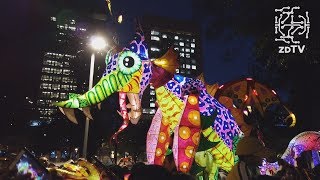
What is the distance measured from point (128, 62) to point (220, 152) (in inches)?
140

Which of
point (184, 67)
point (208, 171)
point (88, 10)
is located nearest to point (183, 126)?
point (208, 171)

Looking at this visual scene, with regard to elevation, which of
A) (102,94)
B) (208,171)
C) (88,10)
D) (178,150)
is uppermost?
(88,10)

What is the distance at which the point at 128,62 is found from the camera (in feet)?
29.9

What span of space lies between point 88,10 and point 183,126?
224 ft

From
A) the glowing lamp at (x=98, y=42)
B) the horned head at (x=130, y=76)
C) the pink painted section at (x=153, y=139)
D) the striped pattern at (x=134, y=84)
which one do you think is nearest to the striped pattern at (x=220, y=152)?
the pink painted section at (x=153, y=139)

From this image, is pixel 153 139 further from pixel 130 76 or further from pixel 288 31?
pixel 288 31

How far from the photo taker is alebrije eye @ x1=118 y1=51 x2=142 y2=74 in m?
9.04

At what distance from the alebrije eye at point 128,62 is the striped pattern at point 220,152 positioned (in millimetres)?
2579

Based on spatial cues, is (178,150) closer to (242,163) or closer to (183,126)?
(183,126)

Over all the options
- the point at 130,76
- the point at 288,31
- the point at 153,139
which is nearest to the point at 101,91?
the point at 130,76

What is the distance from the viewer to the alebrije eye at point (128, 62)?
9.04 metres

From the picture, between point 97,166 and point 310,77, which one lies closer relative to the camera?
point 97,166

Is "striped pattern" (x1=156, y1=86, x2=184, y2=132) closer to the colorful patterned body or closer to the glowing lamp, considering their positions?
the colorful patterned body

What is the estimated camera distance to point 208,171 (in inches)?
374
